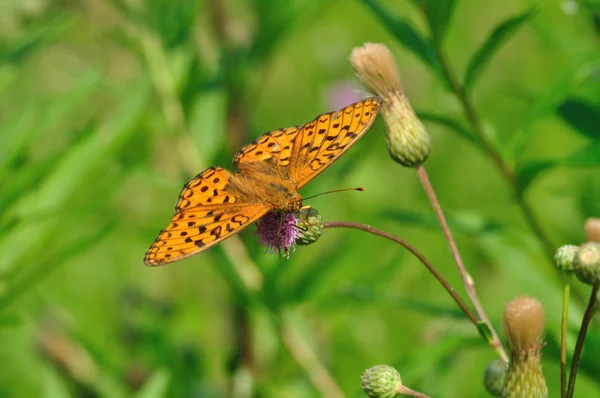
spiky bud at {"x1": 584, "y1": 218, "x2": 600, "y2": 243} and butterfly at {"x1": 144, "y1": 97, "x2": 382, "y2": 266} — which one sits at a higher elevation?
butterfly at {"x1": 144, "y1": 97, "x2": 382, "y2": 266}

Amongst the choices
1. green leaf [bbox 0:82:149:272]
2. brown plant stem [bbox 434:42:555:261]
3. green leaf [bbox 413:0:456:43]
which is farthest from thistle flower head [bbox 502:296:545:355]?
green leaf [bbox 0:82:149:272]

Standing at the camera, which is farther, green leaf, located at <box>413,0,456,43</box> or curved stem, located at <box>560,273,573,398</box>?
green leaf, located at <box>413,0,456,43</box>

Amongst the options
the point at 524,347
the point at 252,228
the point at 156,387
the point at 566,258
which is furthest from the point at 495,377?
the point at 252,228

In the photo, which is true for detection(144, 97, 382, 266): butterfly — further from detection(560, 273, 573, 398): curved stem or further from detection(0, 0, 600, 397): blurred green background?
detection(560, 273, 573, 398): curved stem

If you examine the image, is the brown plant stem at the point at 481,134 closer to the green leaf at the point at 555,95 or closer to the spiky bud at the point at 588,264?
the green leaf at the point at 555,95

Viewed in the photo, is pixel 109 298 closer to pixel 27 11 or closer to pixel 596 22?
pixel 27 11

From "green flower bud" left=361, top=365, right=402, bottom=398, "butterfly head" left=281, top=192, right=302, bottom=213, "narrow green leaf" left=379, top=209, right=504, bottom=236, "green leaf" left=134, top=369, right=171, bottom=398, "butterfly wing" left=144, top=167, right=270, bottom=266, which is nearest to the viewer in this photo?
"green flower bud" left=361, top=365, right=402, bottom=398
